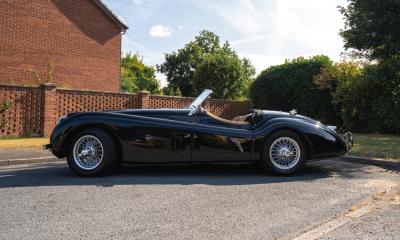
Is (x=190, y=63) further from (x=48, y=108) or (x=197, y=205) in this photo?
(x=197, y=205)

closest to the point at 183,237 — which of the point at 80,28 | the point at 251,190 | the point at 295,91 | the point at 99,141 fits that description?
the point at 251,190

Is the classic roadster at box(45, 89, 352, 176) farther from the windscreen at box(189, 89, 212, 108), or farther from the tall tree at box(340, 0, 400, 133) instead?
the tall tree at box(340, 0, 400, 133)

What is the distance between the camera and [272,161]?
18.7ft

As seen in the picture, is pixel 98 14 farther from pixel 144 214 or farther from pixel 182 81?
pixel 182 81

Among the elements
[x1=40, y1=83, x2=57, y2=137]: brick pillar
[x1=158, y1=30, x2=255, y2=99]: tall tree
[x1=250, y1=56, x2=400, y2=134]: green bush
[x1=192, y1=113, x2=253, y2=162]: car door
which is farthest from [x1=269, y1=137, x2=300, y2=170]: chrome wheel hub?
[x1=158, y1=30, x2=255, y2=99]: tall tree

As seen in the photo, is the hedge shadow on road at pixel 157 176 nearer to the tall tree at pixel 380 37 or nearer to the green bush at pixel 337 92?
the tall tree at pixel 380 37

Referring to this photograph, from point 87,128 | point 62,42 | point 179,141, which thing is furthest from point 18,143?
point 62,42

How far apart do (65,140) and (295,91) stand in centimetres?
1273

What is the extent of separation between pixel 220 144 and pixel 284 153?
940 millimetres

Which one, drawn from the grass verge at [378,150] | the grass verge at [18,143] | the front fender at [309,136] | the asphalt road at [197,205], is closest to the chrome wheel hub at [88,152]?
the asphalt road at [197,205]

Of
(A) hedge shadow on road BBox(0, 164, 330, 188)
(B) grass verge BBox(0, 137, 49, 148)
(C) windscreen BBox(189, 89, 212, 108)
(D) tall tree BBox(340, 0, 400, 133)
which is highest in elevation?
(D) tall tree BBox(340, 0, 400, 133)

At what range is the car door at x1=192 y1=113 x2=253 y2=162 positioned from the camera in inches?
220

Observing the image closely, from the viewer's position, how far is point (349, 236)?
10.1 ft

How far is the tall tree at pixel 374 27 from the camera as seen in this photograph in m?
8.95
